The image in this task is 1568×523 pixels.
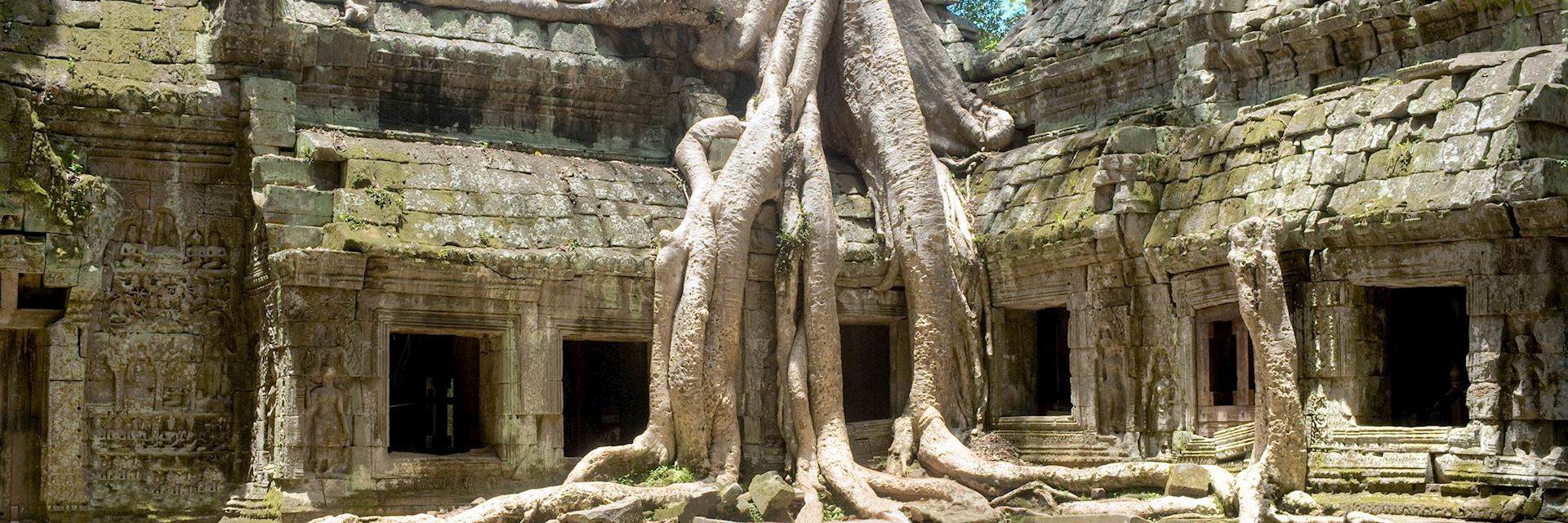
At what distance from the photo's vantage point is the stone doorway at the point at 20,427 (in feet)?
46.3

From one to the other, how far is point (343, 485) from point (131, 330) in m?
2.13

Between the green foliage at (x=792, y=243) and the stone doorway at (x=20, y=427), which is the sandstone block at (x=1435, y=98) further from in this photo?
the stone doorway at (x=20, y=427)

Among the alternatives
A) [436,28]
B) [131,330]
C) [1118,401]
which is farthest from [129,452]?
[1118,401]

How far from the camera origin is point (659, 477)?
1457 centimetres

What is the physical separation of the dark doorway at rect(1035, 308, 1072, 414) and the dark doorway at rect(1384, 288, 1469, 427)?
3.44 m

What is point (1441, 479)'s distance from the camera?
12.2 metres

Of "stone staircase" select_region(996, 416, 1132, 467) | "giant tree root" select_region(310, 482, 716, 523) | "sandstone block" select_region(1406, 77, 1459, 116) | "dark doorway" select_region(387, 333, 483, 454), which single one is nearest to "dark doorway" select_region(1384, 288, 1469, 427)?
"sandstone block" select_region(1406, 77, 1459, 116)

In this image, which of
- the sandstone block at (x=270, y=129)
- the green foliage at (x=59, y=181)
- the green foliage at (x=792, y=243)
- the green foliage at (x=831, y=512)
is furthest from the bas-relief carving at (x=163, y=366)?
the green foliage at (x=831, y=512)

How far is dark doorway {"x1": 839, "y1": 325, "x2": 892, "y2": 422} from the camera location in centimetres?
1697

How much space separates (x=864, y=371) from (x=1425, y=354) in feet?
16.3

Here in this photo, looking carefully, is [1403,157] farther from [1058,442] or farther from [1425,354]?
[1058,442]

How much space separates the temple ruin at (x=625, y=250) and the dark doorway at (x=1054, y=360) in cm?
6

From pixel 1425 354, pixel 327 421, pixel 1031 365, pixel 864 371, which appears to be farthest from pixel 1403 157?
pixel 327 421

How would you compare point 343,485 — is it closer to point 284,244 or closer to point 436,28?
point 284,244
